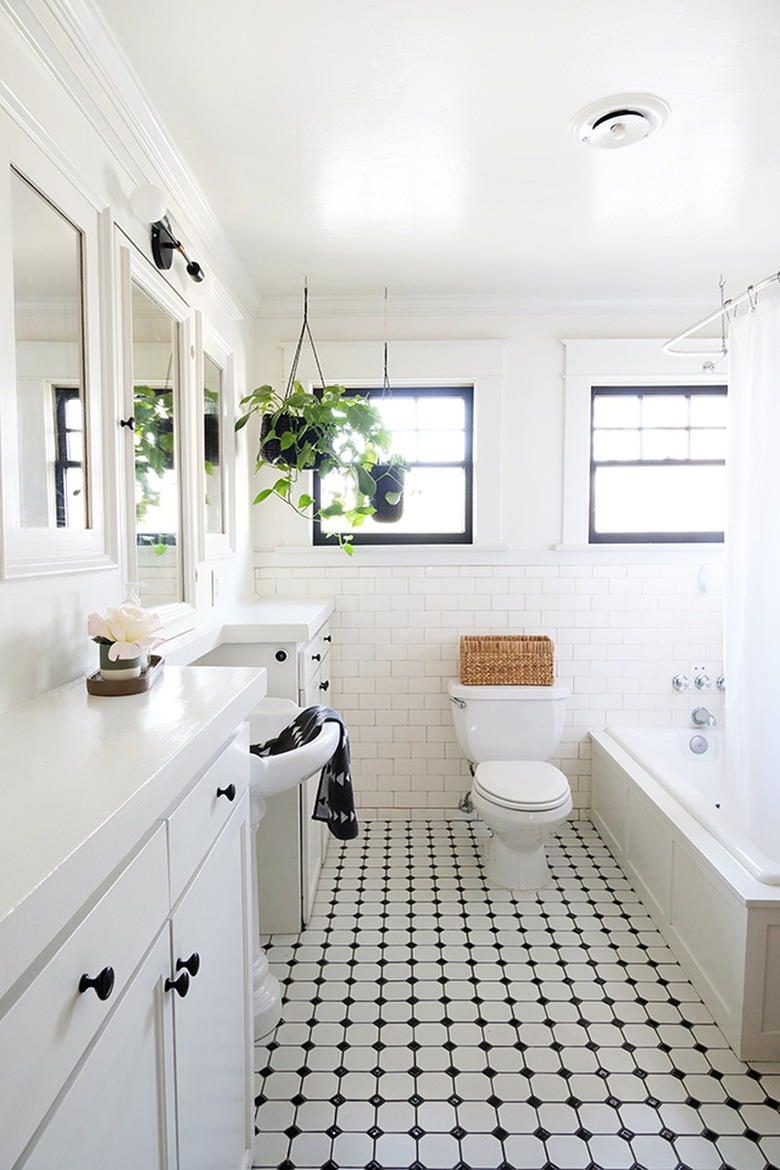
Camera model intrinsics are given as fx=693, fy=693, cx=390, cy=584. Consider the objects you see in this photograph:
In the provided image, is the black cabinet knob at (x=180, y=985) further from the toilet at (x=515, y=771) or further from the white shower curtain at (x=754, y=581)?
the white shower curtain at (x=754, y=581)

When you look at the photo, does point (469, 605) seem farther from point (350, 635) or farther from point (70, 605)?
point (70, 605)

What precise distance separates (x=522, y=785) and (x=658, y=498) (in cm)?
154

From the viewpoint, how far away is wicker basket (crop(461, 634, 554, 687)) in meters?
3.03

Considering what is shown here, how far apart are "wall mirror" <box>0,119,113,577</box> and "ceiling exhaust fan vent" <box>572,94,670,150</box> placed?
4.09 feet

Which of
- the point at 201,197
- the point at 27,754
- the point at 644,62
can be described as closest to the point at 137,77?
the point at 201,197

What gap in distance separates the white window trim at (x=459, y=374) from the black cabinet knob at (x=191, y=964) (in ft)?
7.73

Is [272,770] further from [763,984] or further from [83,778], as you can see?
[763,984]

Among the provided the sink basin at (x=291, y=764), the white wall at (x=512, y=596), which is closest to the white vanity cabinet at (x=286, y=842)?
the sink basin at (x=291, y=764)

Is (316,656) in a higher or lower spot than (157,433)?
lower

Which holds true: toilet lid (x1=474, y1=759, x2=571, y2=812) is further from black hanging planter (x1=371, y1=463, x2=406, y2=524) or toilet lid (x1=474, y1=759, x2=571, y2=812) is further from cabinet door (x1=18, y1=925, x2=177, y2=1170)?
cabinet door (x1=18, y1=925, x2=177, y2=1170)

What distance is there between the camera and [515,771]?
8.93 ft

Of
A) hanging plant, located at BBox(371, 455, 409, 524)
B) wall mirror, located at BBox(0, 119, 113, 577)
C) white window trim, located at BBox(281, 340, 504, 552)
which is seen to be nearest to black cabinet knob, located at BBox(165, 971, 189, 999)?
wall mirror, located at BBox(0, 119, 113, 577)

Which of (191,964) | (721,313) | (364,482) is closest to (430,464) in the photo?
(364,482)

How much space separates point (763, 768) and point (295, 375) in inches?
96.9
